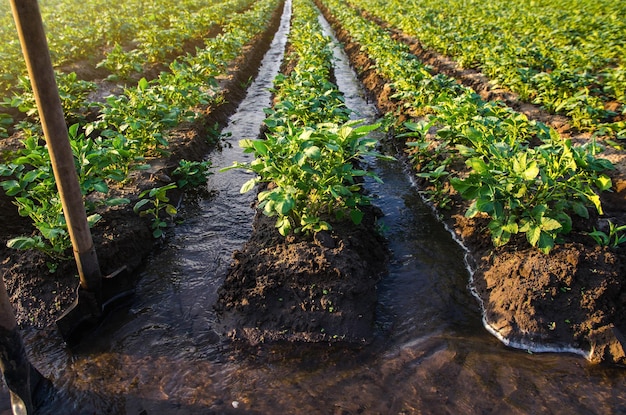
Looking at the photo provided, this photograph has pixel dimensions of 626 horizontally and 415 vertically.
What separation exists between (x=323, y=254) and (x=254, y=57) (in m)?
9.97

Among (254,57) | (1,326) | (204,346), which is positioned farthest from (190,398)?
(254,57)

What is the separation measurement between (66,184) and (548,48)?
9373 millimetres

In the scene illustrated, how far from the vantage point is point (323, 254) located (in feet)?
11.7

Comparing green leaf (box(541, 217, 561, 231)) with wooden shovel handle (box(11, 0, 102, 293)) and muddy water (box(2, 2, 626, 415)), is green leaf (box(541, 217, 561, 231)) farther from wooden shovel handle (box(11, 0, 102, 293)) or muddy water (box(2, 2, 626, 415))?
wooden shovel handle (box(11, 0, 102, 293))

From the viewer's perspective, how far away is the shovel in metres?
2.39

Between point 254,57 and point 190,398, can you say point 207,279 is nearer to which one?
point 190,398

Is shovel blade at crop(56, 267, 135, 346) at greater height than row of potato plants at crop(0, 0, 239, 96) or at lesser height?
lesser

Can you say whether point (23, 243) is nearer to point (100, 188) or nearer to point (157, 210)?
point (100, 188)

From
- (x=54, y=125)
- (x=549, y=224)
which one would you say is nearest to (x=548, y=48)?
(x=549, y=224)

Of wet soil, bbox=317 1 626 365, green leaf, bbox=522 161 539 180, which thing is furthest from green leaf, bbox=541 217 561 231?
green leaf, bbox=522 161 539 180

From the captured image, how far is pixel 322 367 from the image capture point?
121 inches

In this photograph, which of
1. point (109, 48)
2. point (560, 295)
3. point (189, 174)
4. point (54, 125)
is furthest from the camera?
point (109, 48)

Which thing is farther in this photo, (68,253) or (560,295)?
(68,253)

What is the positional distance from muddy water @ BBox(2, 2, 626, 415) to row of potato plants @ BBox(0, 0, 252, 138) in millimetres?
3642
